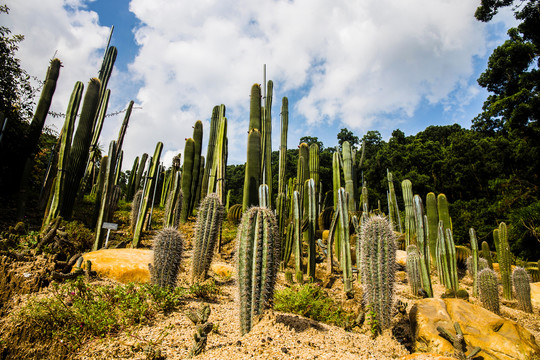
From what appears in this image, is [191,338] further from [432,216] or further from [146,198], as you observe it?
[432,216]

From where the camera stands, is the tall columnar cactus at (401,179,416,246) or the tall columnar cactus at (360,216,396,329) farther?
the tall columnar cactus at (401,179,416,246)

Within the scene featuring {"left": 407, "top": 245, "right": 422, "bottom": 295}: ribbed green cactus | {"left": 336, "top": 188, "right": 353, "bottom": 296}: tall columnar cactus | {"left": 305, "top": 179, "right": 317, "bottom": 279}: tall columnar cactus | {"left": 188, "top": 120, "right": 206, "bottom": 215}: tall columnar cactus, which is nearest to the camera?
{"left": 336, "top": 188, "right": 353, "bottom": 296}: tall columnar cactus

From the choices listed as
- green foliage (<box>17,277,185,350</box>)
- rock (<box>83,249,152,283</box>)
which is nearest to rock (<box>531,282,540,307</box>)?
green foliage (<box>17,277,185,350</box>)

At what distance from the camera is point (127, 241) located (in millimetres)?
5762

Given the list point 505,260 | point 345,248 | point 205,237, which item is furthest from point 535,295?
point 205,237

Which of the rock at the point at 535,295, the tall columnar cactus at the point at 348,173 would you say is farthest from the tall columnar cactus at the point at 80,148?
the rock at the point at 535,295

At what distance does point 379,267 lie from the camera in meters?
3.18

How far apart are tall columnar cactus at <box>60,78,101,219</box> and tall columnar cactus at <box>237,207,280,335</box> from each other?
16.0 ft

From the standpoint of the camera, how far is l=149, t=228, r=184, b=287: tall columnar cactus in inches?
128

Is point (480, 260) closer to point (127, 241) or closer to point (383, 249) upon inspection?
point (383, 249)

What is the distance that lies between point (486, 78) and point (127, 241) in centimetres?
1999

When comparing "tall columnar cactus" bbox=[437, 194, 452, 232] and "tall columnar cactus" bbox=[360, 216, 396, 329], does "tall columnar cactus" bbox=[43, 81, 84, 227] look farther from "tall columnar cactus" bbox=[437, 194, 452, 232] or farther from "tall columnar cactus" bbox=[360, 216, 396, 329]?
"tall columnar cactus" bbox=[437, 194, 452, 232]

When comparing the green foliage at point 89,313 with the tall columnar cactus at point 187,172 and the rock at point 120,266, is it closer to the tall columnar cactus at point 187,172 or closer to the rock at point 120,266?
the rock at point 120,266

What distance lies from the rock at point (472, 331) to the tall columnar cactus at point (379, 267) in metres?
0.41
